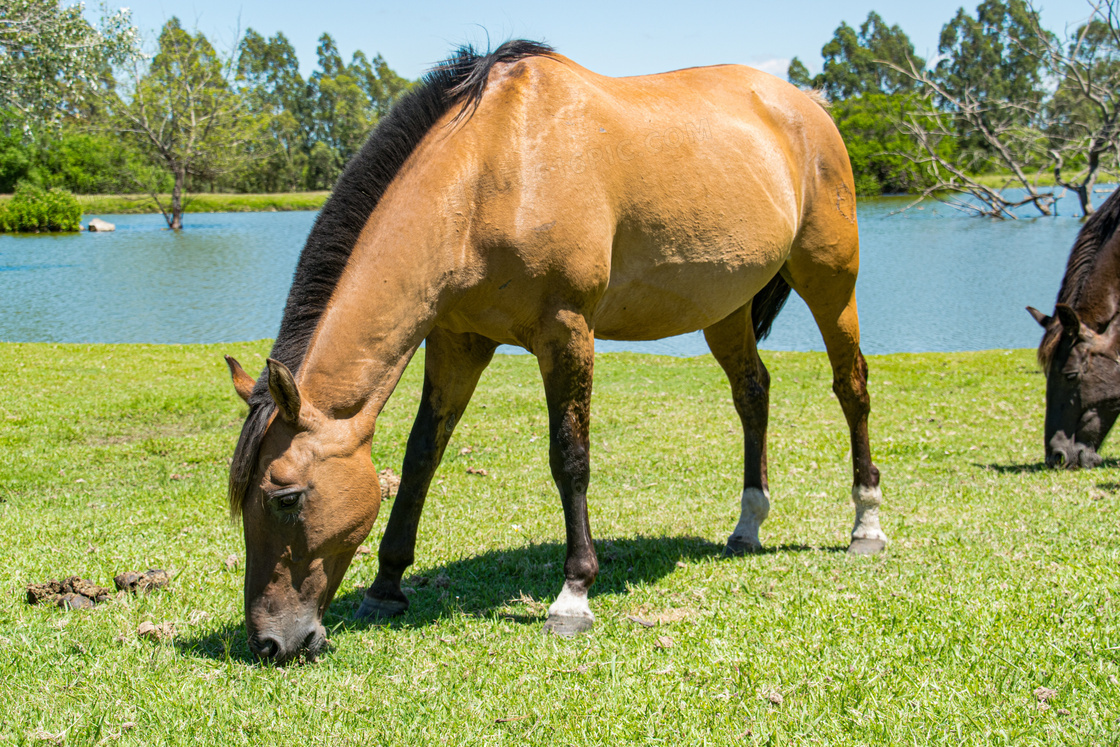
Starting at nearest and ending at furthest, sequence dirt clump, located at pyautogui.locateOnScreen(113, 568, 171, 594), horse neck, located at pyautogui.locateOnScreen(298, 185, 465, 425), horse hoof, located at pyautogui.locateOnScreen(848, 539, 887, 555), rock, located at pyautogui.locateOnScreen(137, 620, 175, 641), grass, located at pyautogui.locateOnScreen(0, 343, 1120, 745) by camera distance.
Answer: grass, located at pyautogui.locateOnScreen(0, 343, 1120, 745) → horse neck, located at pyautogui.locateOnScreen(298, 185, 465, 425) → rock, located at pyautogui.locateOnScreen(137, 620, 175, 641) → dirt clump, located at pyautogui.locateOnScreen(113, 568, 171, 594) → horse hoof, located at pyautogui.locateOnScreen(848, 539, 887, 555)

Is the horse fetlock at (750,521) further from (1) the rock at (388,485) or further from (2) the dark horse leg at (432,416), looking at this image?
(1) the rock at (388,485)

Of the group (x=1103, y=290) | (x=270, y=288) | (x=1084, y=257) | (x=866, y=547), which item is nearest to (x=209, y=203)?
(x=270, y=288)

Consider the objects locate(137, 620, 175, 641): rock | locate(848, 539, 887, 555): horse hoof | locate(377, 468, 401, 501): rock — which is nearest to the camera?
locate(137, 620, 175, 641): rock

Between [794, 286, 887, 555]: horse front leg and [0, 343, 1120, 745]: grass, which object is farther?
[794, 286, 887, 555]: horse front leg

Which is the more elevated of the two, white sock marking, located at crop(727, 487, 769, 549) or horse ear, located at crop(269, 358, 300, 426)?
horse ear, located at crop(269, 358, 300, 426)

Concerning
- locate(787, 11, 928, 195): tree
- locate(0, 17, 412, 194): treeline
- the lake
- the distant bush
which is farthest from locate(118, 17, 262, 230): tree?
locate(787, 11, 928, 195): tree

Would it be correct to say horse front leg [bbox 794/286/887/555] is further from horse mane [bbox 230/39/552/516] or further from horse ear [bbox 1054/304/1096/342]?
horse ear [bbox 1054/304/1096/342]

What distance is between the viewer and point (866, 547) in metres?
4.84

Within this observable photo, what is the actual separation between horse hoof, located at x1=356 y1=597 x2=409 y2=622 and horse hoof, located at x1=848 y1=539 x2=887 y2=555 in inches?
105

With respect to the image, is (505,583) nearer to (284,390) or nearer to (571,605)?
(571,605)

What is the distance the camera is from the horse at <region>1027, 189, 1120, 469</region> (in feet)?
22.9

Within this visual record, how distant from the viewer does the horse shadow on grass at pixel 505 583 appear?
3.53m

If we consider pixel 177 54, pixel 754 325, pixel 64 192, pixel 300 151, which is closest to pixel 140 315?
pixel 754 325

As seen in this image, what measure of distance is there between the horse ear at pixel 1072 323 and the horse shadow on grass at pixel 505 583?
139 inches
